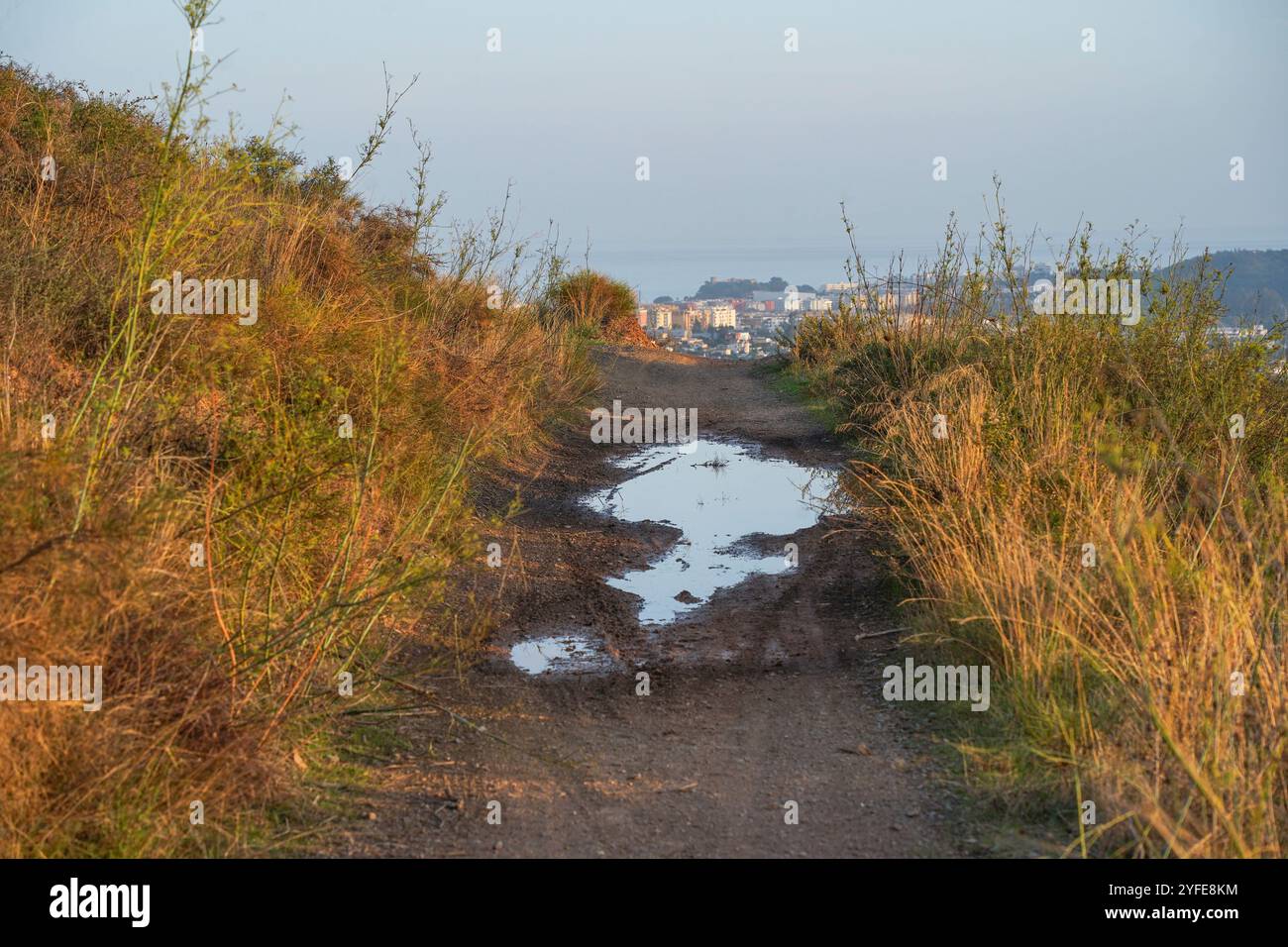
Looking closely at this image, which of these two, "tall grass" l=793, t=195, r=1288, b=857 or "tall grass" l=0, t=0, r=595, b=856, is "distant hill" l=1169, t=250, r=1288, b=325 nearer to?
"tall grass" l=793, t=195, r=1288, b=857

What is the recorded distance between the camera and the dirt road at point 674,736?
12.9 feet

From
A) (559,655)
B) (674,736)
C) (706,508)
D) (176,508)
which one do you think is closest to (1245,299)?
(706,508)

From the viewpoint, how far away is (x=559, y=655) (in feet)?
20.0

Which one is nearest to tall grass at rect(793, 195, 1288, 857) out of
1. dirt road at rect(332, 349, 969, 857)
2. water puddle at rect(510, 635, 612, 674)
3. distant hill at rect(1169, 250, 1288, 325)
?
distant hill at rect(1169, 250, 1288, 325)

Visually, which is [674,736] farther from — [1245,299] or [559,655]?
[1245,299]

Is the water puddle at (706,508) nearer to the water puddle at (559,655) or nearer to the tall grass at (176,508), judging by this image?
the water puddle at (559,655)

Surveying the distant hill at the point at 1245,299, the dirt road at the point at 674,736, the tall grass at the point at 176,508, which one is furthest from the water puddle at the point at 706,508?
the distant hill at the point at 1245,299

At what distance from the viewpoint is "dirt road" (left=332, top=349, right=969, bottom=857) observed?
12.9 feet

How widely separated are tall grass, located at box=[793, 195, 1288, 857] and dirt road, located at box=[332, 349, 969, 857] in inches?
18.3

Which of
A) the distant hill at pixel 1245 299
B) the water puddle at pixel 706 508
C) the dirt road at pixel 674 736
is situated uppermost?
the distant hill at pixel 1245 299

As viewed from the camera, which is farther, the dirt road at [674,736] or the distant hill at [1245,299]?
the distant hill at [1245,299]

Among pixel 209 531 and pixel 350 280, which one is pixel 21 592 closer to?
pixel 209 531

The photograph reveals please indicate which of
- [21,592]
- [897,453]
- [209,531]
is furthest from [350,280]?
[21,592]

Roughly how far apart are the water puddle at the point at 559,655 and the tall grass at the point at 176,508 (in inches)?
18.7
